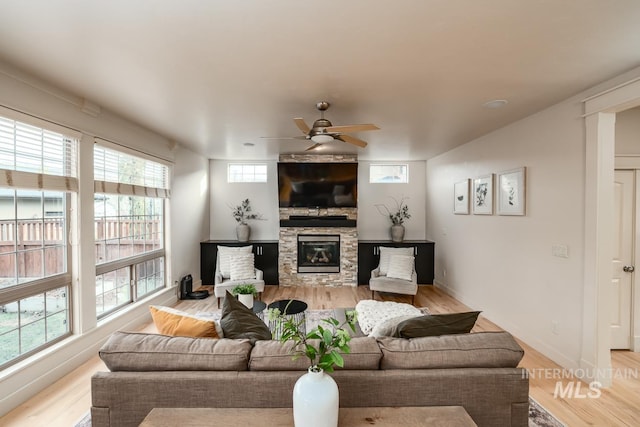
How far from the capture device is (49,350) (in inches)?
105

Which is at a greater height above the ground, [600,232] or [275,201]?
[275,201]

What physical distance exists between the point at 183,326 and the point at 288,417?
0.93 metres

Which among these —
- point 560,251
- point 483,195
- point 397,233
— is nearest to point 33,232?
point 560,251

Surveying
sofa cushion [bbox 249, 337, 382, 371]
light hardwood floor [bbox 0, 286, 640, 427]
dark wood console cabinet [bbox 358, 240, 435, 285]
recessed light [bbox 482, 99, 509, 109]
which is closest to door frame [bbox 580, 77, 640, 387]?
light hardwood floor [bbox 0, 286, 640, 427]

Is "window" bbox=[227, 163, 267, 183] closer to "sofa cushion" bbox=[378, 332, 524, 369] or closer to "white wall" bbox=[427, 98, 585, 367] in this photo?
"white wall" bbox=[427, 98, 585, 367]

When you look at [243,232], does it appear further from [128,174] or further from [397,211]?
[397,211]

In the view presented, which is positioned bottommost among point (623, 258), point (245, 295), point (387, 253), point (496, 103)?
point (245, 295)

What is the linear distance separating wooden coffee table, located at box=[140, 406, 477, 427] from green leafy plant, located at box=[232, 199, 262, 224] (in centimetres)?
536

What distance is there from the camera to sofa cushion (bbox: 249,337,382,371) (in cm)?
155

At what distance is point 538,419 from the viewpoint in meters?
2.22

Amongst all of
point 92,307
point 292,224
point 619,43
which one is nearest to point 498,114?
point 619,43

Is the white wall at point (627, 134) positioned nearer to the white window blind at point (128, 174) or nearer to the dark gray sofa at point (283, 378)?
the dark gray sofa at point (283, 378)

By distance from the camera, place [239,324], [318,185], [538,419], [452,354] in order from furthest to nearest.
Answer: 1. [318,185]
2. [538,419]
3. [239,324]
4. [452,354]

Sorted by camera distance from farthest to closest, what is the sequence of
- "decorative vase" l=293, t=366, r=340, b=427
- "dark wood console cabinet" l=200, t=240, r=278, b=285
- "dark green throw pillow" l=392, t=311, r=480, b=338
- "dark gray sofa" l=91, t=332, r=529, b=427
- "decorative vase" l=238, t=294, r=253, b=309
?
"dark wood console cabinet" l=200, t=240, r=278, b=285, "decorative vase" l=238, t=294, r=253, b=309, "dark green throw pillow" l=392, t=311, r=480, b=338, "dark gray sofa" l=91, t=332, r=529, b=427, "decorative vase" l=293, t=366, r=340, b=427
